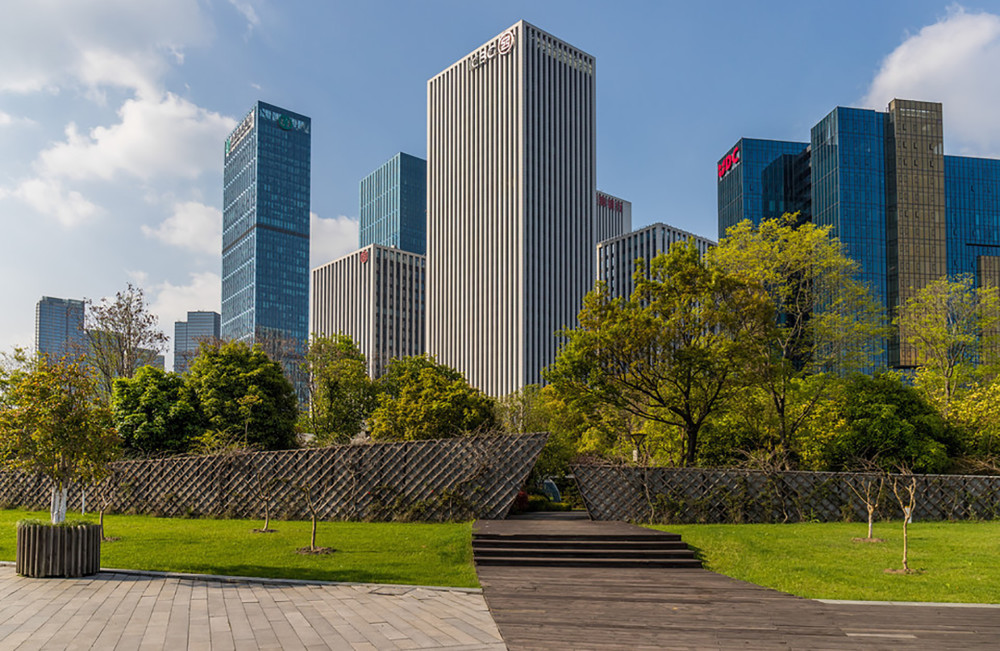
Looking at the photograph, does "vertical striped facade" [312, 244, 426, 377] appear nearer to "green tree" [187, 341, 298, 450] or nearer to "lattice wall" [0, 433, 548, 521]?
"green tree" [187, 341, 298, 450]

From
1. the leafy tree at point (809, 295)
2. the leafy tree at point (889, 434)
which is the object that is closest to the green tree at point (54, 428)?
the leafy tree at point (889, 434)

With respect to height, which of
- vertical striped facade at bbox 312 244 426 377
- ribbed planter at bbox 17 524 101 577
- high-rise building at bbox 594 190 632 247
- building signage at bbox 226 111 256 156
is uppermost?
building signage at bbox 226 111 256 156

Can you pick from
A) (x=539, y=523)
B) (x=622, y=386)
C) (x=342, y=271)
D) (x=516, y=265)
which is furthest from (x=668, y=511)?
(x=342, y=271)

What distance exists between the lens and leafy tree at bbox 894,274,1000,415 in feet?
103

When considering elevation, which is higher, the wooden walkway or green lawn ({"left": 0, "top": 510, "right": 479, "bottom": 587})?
the wooden walkway

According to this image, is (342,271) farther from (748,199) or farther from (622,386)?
(622,386)

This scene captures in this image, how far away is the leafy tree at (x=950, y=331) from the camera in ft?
103

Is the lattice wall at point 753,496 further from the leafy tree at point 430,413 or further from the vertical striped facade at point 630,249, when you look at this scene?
the vertical striped facade at point 630,249

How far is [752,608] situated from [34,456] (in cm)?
1096

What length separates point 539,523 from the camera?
55.2ft

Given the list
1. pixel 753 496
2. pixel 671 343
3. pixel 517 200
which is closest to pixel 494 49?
pixel 517 200

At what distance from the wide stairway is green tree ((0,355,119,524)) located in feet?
22.4

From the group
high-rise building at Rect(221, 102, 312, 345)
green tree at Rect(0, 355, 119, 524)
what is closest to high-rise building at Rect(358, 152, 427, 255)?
high-rise building at Rect(221, 102, 312, 345)

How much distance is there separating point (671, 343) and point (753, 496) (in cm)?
589
